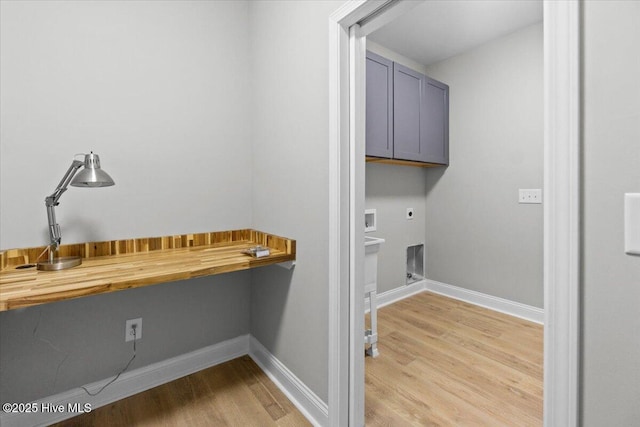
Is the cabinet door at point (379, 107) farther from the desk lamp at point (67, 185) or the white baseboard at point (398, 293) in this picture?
the desk lamp at point (67, 185)

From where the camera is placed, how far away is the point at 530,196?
2498 mm

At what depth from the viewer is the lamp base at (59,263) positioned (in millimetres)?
1238

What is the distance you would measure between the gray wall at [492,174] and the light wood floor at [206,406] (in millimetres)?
2232

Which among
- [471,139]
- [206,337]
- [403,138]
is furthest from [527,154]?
[206,337]

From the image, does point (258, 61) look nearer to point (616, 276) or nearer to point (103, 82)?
point (103, 82)

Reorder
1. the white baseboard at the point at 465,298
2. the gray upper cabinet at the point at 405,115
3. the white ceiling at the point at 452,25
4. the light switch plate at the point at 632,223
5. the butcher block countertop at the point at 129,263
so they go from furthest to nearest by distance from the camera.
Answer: the white baseboard at the point at 465,298, the gray upper cabinet at the point at 405,115, the white ceiling at the point at 452,25, the butcher block countertop at the point at 129,263, the light switch plate at the point at 632,223

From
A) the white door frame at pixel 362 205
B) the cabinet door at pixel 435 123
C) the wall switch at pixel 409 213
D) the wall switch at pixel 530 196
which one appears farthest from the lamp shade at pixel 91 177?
the wall switch at pixel 530 196

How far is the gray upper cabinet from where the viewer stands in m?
2.31

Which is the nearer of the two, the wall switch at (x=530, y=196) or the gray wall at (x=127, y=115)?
the gray wall at (x=127, y=115)

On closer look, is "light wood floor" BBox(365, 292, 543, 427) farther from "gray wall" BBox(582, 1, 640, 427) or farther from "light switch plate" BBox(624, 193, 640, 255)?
"light switch plate" BBox(624, 193, 640, 255)

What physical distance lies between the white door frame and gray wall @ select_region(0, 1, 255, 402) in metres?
0.90

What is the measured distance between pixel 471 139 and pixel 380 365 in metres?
2.26

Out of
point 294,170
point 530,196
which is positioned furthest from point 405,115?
point 294,170

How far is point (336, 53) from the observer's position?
4.13ft
